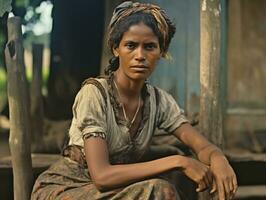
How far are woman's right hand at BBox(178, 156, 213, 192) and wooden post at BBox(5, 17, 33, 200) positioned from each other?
126 cm

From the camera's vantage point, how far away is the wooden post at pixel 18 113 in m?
4.11

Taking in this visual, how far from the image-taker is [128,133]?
3.67 meters

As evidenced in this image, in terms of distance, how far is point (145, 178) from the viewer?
3344 millimetres

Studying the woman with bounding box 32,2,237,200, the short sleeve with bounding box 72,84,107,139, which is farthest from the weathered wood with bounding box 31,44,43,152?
the short sleeve with bounding box 72,84,107,139

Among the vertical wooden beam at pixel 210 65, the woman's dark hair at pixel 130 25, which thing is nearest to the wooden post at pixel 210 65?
the vertical wooden beam at pixel 210 65

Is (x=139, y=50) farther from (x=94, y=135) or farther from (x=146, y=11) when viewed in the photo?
(x=94, y=135)

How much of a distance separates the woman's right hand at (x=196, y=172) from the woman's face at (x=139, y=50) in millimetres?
577

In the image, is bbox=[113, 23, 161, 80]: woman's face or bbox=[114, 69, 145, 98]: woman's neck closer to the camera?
bbox=[113, 23, 161, 80]: woman's face

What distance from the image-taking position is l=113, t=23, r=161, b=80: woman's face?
11.5 ft

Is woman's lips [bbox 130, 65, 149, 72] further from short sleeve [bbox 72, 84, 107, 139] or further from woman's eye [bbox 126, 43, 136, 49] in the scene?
short sleeve [bbox 72, 84, 107, 139]

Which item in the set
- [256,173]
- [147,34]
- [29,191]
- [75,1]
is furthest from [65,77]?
[147,34]

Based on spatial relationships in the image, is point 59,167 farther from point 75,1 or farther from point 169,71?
point 75,1

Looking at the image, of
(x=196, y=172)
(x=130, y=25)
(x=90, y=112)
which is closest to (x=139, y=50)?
(x=130, y=25)

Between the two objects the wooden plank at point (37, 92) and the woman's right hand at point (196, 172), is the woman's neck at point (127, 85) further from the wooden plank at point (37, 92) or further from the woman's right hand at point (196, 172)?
the wooden plank at point (37, 92)
